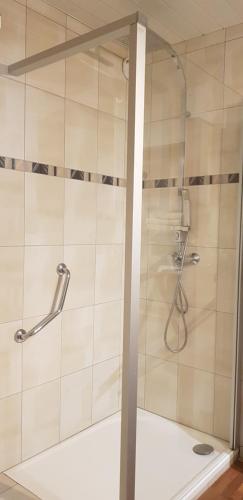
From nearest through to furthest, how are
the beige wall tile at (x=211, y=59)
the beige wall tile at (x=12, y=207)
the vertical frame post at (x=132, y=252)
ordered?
1. the vertical frame post at (x=132, y=252)
2. the beige wall tile at (x=12, y=207)
3. the beige wall tile at (x=211, y=59)

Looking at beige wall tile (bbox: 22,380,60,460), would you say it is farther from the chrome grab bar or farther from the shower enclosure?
the chrome grab bar

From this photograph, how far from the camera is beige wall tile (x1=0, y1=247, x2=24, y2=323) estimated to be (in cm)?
174

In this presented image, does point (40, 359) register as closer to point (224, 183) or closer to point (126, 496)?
point (126, 496)

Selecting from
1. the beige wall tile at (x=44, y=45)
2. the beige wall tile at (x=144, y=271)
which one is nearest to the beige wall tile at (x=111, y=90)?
the beige wall tile at (x=44, y=45)

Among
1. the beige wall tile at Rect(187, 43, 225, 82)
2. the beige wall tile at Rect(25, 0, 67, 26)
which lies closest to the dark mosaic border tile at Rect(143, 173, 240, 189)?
the beige wall tile at Rect(187, 43, 225, 82)

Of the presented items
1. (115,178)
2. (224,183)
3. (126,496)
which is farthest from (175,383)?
(115,178)

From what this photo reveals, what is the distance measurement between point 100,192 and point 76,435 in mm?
1334

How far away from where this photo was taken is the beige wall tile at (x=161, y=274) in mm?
1462

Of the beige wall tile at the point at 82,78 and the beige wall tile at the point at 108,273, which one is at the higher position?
the beige wall tile at the point at 82,78

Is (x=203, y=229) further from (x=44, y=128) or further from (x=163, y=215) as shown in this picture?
(x=44, y=128)

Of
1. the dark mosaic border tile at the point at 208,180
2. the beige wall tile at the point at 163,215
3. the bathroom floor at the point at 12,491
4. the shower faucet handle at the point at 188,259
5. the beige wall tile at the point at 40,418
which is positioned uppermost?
the dark mosaic border tile at the point at 208,180

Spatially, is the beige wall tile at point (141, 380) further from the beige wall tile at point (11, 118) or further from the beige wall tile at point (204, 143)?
the beige wall tile at point (11, 118)

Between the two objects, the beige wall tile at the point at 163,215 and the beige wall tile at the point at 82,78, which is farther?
the beige wall tile at the point at 82,78

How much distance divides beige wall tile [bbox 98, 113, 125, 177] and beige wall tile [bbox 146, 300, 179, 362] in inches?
37.1
